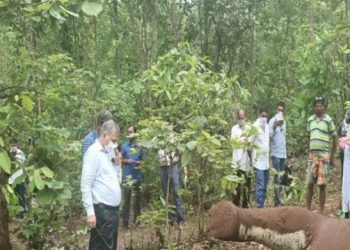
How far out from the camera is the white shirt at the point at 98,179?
4836 mm

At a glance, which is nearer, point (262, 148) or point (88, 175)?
point (88, 175)

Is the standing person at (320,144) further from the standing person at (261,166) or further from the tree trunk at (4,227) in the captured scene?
the tree trunk at (4,227)

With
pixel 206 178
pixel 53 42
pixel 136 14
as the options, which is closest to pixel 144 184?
pixel 206 178

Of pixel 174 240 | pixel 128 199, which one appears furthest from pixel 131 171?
pixel 174 240

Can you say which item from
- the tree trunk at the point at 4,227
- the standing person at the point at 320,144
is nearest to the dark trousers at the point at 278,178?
the standing person at the point at 320,144

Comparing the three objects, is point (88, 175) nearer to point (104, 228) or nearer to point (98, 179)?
point (98, 179)

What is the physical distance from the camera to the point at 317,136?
7910mm

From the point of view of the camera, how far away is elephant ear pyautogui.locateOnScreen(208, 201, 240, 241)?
114 inches

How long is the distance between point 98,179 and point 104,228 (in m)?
0.45

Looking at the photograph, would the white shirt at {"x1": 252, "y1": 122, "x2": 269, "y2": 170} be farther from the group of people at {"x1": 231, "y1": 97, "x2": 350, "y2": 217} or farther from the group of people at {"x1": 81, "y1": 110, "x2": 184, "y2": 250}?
the group of people at {"x1": 81, "y1": 110, "x2": 184, "y2": 250}

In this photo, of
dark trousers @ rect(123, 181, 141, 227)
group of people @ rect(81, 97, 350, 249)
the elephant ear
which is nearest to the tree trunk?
group of people @ rect(81, 97, 350, 249)

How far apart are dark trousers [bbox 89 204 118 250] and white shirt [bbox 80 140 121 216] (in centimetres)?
7

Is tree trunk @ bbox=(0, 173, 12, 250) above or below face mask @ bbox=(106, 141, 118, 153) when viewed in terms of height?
below

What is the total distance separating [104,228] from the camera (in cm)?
500
